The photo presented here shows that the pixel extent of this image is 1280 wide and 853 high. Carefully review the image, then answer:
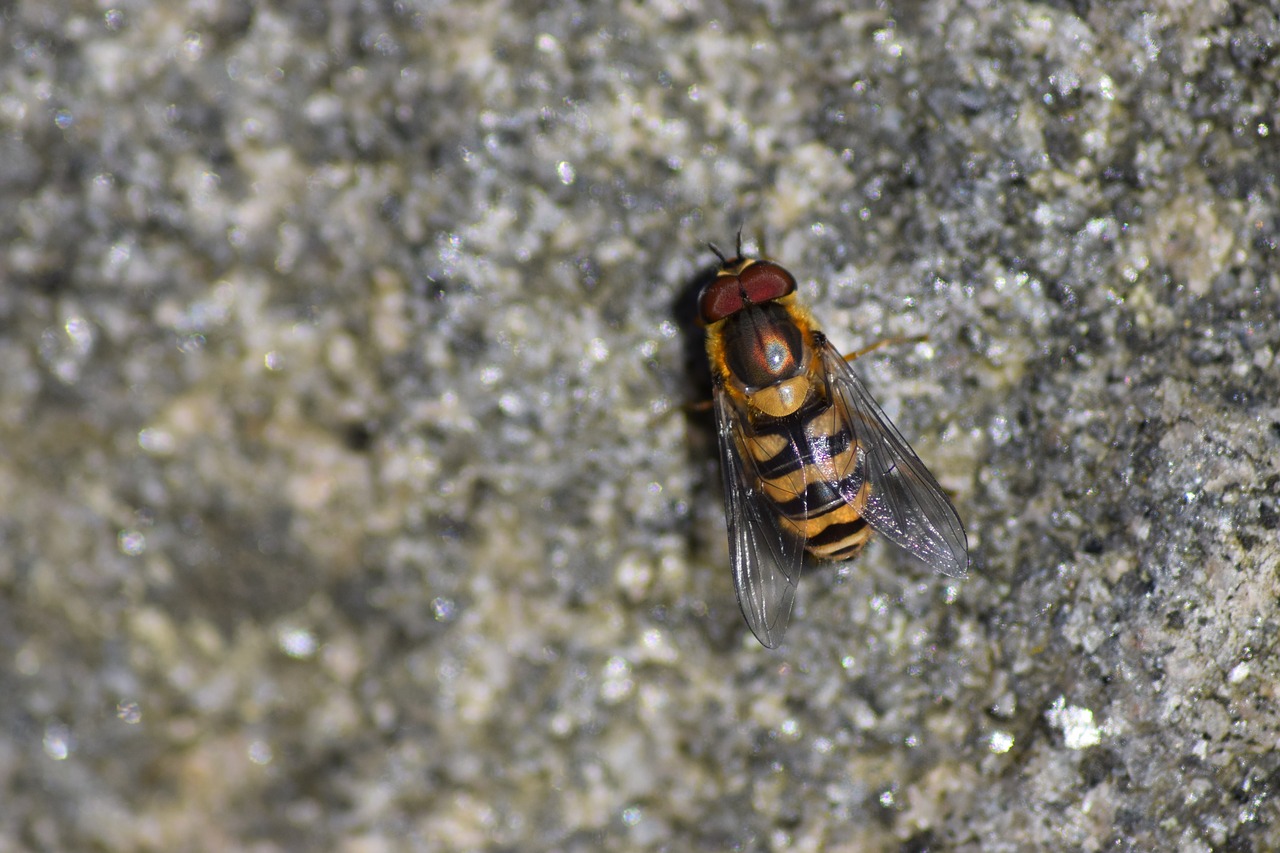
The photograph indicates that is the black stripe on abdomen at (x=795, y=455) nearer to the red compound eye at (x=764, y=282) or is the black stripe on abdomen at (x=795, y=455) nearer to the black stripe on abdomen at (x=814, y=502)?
the black stripe on abdomen at (x=814, y=502)

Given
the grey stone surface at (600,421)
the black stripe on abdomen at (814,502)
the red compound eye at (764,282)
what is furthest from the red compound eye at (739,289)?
the black stripe on abdomen at (814,502)

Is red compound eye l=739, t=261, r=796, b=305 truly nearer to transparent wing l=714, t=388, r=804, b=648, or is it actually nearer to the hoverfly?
the hoverfly

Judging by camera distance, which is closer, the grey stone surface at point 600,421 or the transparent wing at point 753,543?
the grey stone surface at point 600,421

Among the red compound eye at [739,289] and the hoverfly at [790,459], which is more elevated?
the red compound eye at [739,289]

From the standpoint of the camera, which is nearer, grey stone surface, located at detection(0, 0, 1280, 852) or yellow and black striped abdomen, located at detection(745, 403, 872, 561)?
grey stone surface, located at detection(0, 0, 1280, 852)

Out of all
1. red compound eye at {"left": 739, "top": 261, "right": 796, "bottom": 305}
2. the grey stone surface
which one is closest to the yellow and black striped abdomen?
the grey stone surface

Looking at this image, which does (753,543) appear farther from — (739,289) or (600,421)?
(739,289)

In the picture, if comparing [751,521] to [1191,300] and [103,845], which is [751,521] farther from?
[103,845]

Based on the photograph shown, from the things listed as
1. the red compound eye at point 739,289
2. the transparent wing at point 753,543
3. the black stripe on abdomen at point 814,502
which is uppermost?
the red compound eye at point 739,289
